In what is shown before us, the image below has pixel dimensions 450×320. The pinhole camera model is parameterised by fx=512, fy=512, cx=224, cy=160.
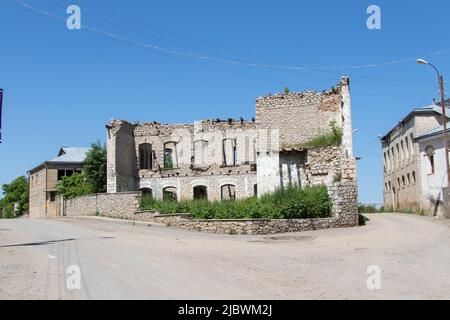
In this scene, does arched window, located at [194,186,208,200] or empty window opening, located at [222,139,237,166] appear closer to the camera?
empty window opening, located at [222,139,237,166]

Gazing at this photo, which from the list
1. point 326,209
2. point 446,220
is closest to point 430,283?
point 326,209

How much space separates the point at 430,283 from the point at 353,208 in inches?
587

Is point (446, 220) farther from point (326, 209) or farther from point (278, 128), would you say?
point (278, 128)

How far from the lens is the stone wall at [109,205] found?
28108 millimetres

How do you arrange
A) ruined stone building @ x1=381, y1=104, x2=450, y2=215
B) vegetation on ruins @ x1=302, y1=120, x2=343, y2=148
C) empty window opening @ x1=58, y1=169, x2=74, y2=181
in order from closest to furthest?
vegetation on ruins @ x1=302, y1=120, x2=343, y2=148, ruined stone building @ x1=381, y1=104, x2=450, y2=215, empty window opening @ x1=58, y1=169, x2=74, y2=181

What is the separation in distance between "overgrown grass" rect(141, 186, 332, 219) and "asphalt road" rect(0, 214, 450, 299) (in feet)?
7.56

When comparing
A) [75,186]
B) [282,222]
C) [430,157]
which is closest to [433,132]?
[430,157]

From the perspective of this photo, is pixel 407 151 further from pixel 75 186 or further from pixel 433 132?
pixel 75 186

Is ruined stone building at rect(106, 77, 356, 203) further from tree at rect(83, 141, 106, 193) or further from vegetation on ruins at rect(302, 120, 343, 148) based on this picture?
tree at rect(83, 141, 106, 193)

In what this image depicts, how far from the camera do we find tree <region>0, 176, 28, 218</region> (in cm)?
6212

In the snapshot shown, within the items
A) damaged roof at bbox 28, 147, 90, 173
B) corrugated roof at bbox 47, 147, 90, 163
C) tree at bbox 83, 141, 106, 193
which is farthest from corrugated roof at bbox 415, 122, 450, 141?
corrugated roof at bbox 47, 147, 90, 163

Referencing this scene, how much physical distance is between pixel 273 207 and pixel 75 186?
78.3ft

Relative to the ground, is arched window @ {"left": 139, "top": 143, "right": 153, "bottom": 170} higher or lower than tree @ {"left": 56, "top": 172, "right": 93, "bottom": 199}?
higher

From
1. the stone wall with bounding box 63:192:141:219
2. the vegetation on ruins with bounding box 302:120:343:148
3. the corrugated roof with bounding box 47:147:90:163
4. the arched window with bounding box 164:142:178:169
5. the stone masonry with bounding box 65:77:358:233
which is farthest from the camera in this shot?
the corrugated roof with bounding box 47:147:90:163
